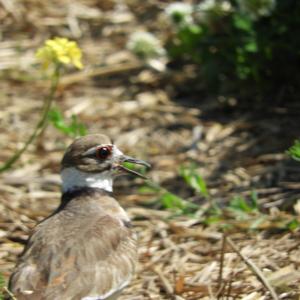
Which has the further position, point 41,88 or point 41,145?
point 41,88

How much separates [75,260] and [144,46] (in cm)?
366

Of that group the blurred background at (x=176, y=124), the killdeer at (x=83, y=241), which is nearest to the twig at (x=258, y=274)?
the blurred background at (x=176, y=124)

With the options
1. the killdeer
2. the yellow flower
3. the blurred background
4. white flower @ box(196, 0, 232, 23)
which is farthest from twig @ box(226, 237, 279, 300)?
white flower @ box(196, 0, 232, 23)

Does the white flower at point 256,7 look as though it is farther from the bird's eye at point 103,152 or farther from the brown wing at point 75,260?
the brown wing at point 75,260

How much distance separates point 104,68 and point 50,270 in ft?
13.0

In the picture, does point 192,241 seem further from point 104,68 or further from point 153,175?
point 104,68

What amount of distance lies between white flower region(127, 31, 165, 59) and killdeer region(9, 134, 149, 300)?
2.61 metres

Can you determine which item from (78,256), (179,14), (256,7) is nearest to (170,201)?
(78,256)

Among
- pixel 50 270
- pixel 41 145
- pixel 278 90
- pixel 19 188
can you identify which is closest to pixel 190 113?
pixel 278 90

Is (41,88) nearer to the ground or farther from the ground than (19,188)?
farther from the ground

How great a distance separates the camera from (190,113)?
7.52 meters

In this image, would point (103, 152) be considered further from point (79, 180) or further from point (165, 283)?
point (165, 283)

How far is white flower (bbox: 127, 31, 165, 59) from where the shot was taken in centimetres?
785

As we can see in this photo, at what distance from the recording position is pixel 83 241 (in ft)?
15.3
